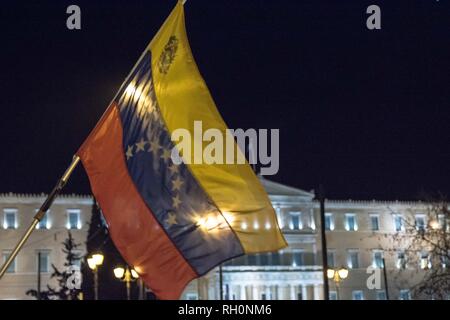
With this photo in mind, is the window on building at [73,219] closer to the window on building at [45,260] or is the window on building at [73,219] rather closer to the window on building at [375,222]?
the window on building at [45,260]

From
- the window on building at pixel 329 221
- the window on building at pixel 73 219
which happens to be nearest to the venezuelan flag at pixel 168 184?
the window on building at pixel 73 219

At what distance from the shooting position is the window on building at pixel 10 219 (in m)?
73.9

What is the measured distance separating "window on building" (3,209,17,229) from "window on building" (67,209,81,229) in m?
4.17

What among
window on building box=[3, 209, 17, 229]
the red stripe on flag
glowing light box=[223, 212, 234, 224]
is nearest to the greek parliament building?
window on building box=[3, 209, 17, 229]

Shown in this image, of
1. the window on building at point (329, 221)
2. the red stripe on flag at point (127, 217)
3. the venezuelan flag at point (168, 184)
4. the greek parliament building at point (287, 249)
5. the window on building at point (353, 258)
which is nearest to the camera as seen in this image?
the venezuelan flag at point (168, 184)

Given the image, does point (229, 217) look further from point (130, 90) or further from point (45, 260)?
point (45, 260)

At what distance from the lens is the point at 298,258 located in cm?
8056

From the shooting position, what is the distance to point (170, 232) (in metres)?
8.16

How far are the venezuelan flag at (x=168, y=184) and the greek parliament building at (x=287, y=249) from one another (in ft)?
208

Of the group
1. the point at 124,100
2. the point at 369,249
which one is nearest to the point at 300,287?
the point at 369,249

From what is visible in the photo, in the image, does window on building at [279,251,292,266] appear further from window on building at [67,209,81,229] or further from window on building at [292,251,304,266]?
window on building at [67,209,81,229]

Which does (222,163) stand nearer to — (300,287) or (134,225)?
(134,225)

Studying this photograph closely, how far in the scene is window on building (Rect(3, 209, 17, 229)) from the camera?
73938 mm
